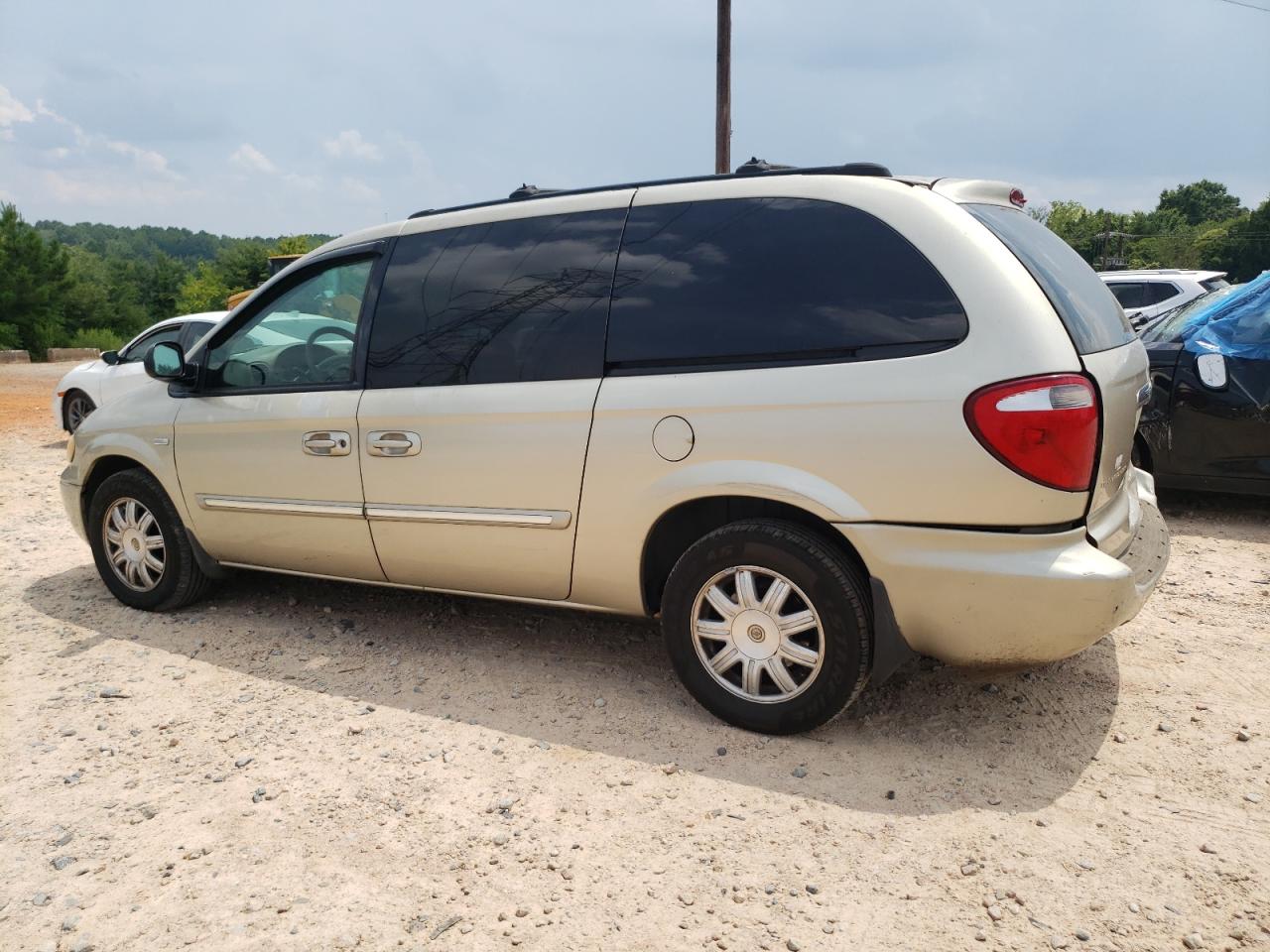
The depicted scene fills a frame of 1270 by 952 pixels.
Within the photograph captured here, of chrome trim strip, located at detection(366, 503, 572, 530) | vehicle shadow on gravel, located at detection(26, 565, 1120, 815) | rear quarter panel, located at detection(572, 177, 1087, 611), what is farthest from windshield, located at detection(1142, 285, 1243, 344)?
chrome trim strip, located at detection(366, 503, 572, 530)

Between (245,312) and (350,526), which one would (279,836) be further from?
(245,312)

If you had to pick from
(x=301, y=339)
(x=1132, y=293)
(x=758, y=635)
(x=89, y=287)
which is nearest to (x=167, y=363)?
(x=301, y=339)

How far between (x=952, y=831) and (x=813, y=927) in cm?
62

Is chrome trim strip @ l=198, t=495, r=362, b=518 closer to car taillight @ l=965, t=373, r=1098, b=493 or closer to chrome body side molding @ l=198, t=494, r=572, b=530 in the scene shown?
chrome body side molding @ l=198, t=494, r=572, b=530

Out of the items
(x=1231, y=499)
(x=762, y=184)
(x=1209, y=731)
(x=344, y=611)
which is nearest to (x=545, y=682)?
(x=344, y=611)

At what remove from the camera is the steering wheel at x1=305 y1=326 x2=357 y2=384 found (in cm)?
413

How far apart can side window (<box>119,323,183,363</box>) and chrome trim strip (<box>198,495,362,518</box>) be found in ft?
20.9

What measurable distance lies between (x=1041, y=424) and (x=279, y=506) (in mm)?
3248

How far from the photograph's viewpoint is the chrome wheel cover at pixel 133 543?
15.9ft

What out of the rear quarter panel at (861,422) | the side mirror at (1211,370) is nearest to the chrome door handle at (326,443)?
the rear quarter panel at (861,422)

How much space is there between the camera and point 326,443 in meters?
4.08

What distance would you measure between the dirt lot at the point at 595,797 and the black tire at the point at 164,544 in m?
0.34

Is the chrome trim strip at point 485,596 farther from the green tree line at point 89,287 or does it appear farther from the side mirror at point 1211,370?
the green tree line at point 89,287

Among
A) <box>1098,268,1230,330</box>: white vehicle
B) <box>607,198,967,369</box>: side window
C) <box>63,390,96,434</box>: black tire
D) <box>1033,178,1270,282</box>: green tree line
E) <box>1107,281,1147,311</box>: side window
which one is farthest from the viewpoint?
<box>1033,178,1270,282</box>: green tree line
